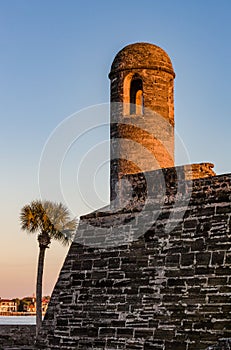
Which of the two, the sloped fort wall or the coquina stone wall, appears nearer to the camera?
the sloped fort wall

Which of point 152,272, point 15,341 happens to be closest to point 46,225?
point 15,341

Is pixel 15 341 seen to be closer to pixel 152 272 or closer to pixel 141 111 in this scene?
pixel 152 272

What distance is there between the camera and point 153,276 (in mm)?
10938

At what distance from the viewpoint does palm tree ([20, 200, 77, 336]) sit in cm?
2303

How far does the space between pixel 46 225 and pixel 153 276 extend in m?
12.7

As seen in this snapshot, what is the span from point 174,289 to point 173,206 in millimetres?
1575

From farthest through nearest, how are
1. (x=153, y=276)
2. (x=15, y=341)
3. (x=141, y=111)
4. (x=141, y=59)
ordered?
1. (x=141, y=59)
2. (x=141, y=111)
3. (x=15, y=341)
4. (x=153, y=276)

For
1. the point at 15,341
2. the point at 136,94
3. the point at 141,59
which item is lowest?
the point at 15,341

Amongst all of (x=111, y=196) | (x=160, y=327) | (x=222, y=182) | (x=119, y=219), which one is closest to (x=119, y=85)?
(x=111, y=196)

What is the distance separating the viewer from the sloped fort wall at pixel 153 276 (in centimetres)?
999

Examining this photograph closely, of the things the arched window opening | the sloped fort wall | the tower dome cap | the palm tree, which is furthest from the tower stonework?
the palm tree

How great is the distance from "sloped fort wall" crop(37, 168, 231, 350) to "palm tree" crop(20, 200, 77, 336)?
33.8 ft

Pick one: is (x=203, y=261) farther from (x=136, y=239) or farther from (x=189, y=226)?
(x=136, y=239)

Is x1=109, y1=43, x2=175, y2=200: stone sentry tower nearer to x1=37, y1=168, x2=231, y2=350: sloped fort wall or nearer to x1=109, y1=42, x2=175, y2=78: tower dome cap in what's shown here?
x1=109, y1=42, x2=175, y2=78: tower dome cap
